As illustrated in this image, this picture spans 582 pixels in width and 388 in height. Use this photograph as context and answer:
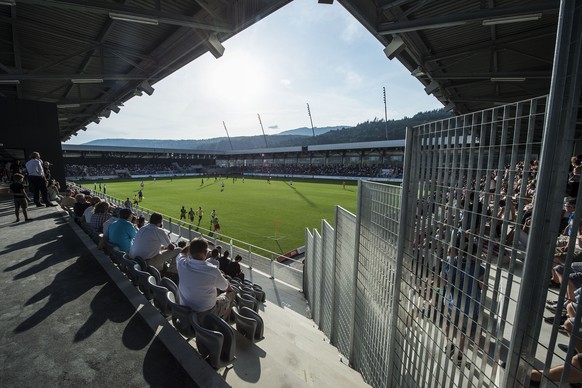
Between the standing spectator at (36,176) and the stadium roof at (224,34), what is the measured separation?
8.61 feet

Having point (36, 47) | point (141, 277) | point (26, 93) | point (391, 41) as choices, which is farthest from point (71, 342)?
point (26, 93)

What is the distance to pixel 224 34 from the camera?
648cm

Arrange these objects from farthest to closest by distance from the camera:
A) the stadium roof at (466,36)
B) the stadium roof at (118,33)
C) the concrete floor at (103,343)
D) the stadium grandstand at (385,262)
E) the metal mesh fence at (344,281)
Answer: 1. the stadium roof at (118,33)
2. the stadium roof at (466,36)
3. the metal mesh fence at (344,281)
4. the concrete floor at (103,343)
5. the stadium grandstand at (385,262)

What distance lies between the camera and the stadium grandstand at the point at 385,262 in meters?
1.53

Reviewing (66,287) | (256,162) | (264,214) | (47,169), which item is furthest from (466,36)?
(256,162)

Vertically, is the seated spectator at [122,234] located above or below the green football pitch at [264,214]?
above

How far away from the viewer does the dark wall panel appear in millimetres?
13344

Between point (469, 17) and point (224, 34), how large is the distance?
5.17 meters

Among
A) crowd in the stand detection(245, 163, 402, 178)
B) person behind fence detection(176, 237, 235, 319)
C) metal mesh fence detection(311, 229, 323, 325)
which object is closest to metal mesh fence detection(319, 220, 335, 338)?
metal mesh fence detection(311, 229, 323, 325)

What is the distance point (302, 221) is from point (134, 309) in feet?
53.4

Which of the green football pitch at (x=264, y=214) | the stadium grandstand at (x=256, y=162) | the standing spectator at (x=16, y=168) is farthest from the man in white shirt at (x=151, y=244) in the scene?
the stadium grandstand at (x=256, y=162)

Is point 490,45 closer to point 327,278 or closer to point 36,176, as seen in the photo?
point 327,278

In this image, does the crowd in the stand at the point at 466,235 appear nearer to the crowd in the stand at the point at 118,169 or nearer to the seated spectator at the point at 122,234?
the seated spectator at the point at 122,234

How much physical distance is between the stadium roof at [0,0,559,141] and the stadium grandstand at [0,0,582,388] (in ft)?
0.18
